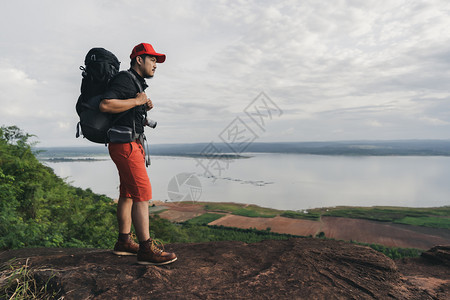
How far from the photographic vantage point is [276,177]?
9325 cm

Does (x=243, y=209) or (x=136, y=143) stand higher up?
(x=136, y=143)

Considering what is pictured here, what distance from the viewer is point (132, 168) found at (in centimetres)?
254

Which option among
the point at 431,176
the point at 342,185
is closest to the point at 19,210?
the point at 342,185

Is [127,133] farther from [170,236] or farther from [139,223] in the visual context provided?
[170,236]

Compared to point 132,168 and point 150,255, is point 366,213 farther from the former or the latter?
point 132,168

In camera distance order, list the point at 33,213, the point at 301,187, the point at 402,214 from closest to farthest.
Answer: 1. the point at 33,213
2. the point at 402,214
3. the point at 301,187

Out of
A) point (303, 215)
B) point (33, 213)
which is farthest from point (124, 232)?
point (303, 215)

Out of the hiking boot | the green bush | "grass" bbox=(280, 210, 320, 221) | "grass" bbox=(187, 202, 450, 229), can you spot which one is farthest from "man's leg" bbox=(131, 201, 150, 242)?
"grass" bbox=(280, 210, 320, 221)

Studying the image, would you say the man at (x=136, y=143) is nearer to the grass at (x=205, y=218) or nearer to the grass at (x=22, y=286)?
the grass at (x=22, y=286)

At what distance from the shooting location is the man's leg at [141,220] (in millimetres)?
2564

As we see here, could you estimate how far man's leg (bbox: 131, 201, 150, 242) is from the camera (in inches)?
101

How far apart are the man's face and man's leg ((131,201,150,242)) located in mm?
1313

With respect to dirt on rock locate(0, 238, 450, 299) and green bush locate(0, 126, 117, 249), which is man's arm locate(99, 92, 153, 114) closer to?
dirt on rock locate(0, 238, 450, 299)

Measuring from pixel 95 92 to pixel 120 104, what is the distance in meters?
0.32
